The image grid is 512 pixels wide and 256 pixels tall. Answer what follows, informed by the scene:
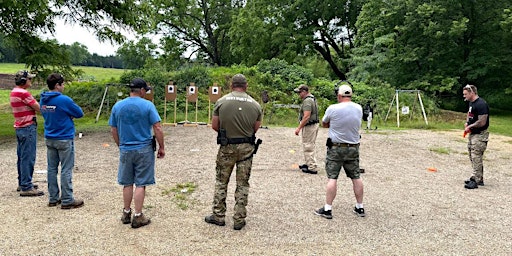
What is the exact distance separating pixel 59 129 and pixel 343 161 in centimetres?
359

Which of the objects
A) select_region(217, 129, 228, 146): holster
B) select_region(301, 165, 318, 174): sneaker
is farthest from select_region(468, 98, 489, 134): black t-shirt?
select_region(217, 129, 228, 146): holster

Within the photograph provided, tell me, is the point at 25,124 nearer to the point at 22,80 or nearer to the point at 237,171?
the point at 22,80

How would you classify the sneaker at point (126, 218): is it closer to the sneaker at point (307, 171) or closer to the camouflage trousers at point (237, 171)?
the camouflage trousers at point (237, 171)

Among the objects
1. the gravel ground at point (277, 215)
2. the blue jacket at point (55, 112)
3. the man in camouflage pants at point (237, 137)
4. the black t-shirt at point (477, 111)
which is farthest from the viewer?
the black t-shirt at point (477, 111)

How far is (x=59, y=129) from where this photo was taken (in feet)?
16.2

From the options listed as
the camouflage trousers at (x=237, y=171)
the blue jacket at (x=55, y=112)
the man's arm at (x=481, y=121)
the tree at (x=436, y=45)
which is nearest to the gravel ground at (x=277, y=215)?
the camouflage trousers at (x=237, y=171)

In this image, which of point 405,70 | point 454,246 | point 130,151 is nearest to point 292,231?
point 454,246

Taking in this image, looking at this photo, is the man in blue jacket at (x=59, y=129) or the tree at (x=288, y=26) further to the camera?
the tree at (x=288, y=26)

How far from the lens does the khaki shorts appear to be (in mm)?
4977

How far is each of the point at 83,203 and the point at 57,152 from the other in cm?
78

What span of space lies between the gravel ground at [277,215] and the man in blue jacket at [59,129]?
1.30 ft

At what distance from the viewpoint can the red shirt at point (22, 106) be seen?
5.45m

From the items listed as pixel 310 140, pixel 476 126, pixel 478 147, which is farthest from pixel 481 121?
pixel 310 140

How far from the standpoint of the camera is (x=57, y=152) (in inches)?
199
